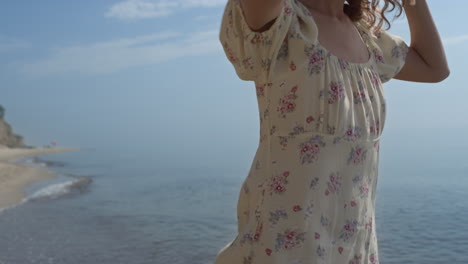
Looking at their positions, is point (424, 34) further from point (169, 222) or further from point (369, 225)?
point (169, 222)

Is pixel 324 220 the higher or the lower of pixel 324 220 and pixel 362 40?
the lower

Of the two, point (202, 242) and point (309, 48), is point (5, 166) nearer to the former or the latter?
point (202, 242)

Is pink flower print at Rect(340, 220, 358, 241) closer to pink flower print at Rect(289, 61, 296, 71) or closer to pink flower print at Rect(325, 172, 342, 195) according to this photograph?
pink flower print at Rect(325, 172, 342, 195)

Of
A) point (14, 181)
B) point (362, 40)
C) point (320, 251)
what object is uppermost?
point (362, 40)

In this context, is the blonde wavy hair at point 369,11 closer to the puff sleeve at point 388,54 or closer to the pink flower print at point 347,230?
the puff sleeve at point 388,54

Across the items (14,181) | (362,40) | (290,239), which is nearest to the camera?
(290,239)

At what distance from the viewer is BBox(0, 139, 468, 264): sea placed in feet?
18.9

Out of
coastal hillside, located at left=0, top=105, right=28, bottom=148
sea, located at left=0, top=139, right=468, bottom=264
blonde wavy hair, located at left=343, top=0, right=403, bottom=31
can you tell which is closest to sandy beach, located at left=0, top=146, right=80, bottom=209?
sea, located at left=0, top=139, right=468, bottom=264

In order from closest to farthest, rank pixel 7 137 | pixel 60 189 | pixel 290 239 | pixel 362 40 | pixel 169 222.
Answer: pixel 290 239 < pixel 362 40 < pixel 169 222 < pixel 60 189 < pixel 7 137

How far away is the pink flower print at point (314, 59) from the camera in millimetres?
1042

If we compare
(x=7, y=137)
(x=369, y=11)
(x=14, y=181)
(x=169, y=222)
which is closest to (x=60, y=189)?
(x=14, y=181)

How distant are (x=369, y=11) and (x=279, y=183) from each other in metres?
0.51

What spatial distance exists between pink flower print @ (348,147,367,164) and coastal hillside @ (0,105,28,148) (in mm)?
35213

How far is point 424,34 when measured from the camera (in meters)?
1.36
